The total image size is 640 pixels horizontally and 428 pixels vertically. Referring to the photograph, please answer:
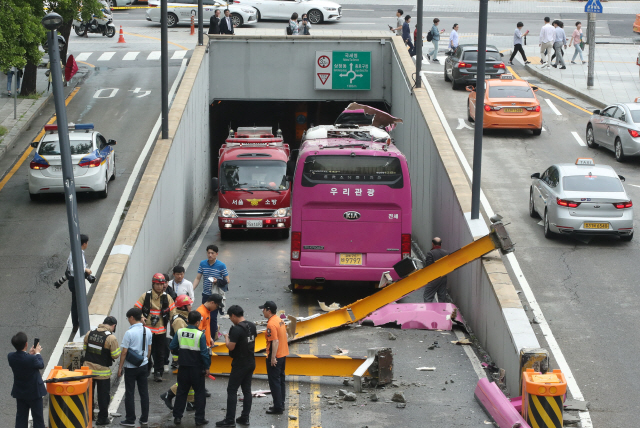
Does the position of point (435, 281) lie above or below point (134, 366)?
below

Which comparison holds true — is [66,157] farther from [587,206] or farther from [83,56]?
[83,56]

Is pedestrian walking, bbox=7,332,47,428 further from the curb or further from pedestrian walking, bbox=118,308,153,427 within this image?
the curb

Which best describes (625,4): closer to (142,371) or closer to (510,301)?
(510,301)

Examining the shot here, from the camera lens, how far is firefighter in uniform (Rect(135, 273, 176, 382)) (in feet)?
41.3

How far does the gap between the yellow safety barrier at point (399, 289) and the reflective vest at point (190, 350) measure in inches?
121

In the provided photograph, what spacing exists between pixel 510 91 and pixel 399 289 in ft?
52.7

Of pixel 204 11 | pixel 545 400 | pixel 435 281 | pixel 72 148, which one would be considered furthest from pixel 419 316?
pixel 204 11

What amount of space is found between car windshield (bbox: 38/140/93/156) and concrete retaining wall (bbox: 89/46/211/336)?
8.13ft

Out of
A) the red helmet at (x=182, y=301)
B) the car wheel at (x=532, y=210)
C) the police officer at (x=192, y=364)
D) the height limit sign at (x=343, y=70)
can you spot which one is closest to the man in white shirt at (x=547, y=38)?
the height limit sign at (x=343, y=70)

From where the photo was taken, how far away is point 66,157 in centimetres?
1166

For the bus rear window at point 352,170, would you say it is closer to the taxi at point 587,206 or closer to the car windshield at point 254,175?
the taxi at point 587,206

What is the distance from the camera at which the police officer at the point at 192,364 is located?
1081cm

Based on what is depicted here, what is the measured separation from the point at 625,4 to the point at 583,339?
47.3 metres

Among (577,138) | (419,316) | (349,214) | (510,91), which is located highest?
(510,91)
